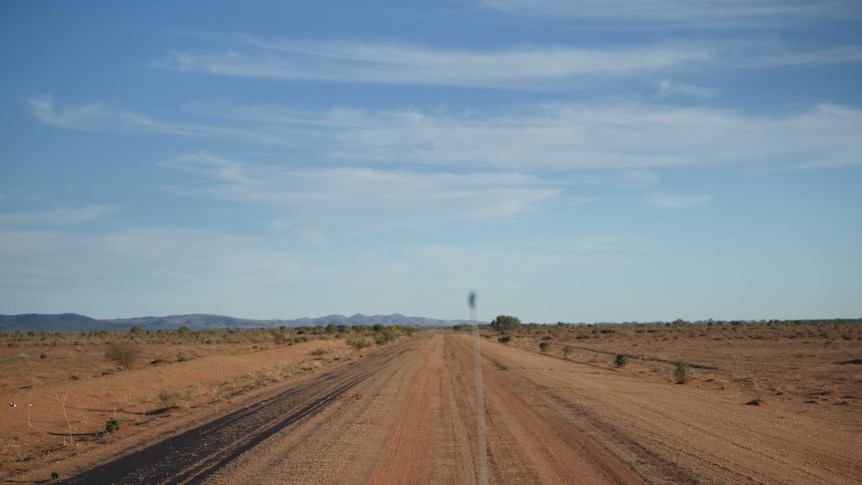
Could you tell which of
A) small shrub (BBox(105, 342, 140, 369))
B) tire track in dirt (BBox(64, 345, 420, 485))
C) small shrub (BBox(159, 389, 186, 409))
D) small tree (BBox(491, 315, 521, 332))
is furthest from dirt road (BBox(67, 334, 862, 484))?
small tree (BBox(491, 315, 521, 332))

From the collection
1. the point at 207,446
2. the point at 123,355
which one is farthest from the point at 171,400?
the point at 123,355

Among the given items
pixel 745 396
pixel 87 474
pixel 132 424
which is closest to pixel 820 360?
pixel 745 396

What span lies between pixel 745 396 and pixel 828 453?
10629 millimetres

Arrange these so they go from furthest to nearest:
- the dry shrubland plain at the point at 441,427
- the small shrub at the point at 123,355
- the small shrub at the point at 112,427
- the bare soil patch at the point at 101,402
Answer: the small shrub at the point at 123,355
the small shrub at the point at 112,427
the bare soil patch at the point at 101,402
the dry shrubland plain at the point at 441,427

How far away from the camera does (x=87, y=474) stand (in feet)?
38.1

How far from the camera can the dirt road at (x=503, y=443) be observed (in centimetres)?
1060

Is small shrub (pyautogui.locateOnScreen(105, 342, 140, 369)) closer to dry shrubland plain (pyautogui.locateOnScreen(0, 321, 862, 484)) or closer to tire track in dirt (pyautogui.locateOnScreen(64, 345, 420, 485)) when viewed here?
dry shrubland plain (pyautogui.locateOnScreen(0, 321, 862, 484))

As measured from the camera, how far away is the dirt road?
34.8ft

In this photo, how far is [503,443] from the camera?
13172mm

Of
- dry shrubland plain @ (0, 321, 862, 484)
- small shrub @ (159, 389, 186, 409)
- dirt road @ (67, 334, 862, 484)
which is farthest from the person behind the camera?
small shrub @ (159, 389, 186, 409)

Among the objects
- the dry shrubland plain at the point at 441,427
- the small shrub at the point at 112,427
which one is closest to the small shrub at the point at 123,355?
the dry shrubland plain at the point at 441,427

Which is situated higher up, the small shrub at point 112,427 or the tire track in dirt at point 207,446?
the tire track in dirt at point 207,446

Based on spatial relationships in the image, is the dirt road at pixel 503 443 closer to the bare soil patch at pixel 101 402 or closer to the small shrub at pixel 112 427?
the bare soil patch at pixel 101 402

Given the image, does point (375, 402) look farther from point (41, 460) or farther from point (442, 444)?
point (41, 460)
